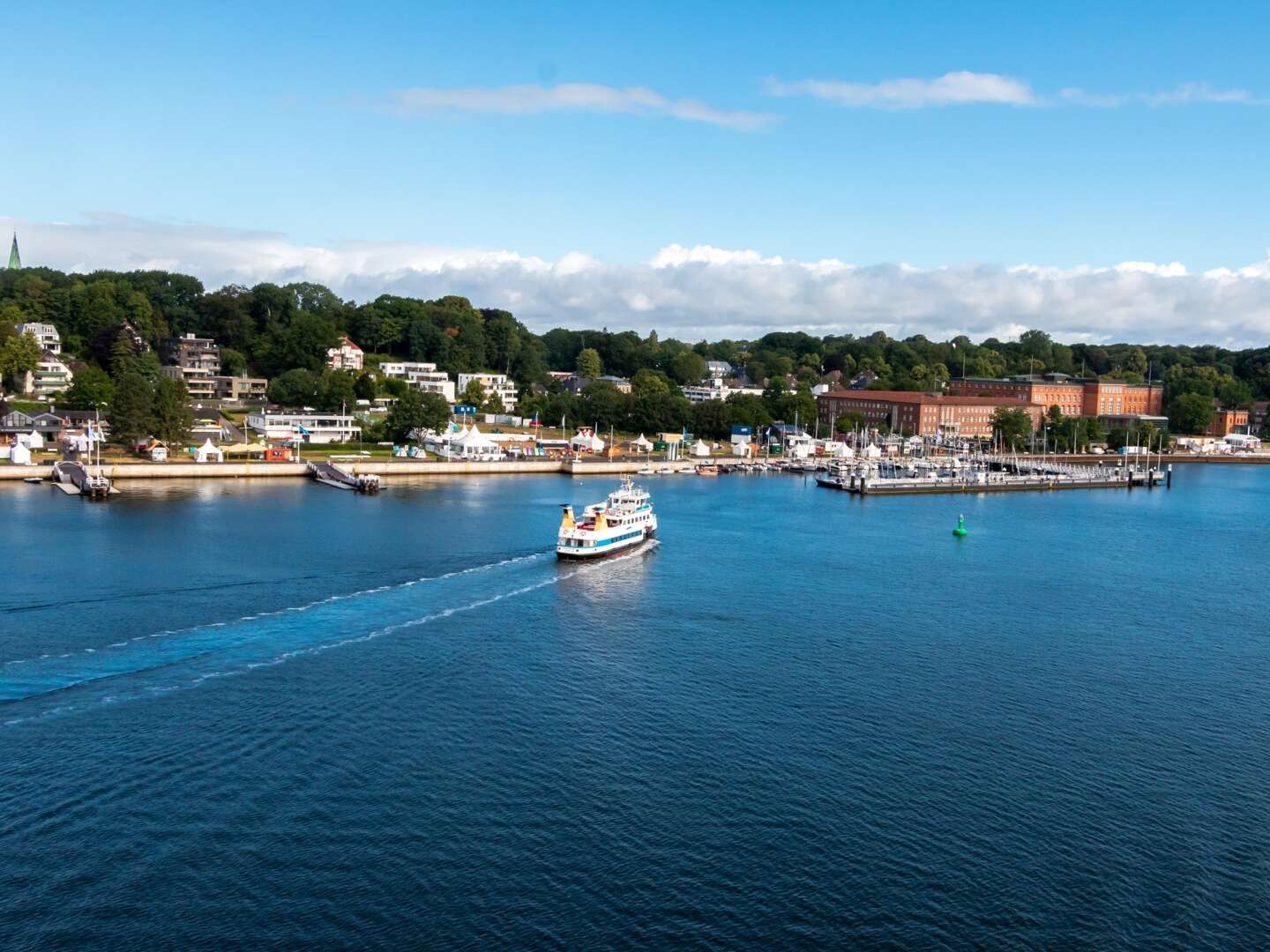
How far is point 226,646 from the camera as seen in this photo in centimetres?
1188

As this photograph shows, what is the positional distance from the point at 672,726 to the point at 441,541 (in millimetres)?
9560

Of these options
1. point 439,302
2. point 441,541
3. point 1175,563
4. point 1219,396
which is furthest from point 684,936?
point 1219,396

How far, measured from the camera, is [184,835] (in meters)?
7.87

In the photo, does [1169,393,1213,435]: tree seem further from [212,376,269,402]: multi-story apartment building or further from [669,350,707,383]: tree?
[212,376,269,402]: multi-story apartment building

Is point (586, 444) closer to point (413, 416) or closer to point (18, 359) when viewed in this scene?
point (413, 416)

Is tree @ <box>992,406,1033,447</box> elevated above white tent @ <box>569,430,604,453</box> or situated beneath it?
elevated above

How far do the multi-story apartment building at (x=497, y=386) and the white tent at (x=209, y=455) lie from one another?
61.1 feet

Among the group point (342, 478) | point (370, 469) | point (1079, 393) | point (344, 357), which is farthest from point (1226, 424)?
point (342, 478)

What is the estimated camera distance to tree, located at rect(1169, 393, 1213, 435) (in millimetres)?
54938

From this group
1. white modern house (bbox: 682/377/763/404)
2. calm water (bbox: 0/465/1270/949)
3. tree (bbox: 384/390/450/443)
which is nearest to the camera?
calm water (bbox: 0/465/1270/949)

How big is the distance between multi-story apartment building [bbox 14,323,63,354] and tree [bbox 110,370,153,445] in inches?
644

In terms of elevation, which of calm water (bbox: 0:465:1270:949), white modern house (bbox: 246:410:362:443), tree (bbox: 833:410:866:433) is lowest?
calm water (bbox: 0:465:1270:949)

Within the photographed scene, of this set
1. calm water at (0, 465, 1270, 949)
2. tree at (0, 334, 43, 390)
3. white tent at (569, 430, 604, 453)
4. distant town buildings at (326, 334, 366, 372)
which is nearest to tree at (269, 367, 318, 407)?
distant town buildings at (326, 334, 366, 372)

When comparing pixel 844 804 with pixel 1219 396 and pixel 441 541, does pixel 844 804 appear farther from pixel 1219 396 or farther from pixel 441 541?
pixel 1219 396
